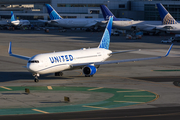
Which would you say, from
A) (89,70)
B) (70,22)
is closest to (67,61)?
(89,70)

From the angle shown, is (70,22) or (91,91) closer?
(91,91)

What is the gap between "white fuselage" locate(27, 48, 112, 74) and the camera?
131ft

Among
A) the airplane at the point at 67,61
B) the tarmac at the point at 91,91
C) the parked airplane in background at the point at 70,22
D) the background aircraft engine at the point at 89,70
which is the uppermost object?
the parked airplane in background at the point at 70,22

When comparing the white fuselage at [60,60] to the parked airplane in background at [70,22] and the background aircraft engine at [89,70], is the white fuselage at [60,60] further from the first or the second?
the parked airplane in background at [70,22]

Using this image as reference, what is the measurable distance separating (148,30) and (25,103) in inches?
4364

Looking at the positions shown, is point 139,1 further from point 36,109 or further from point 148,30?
point 36,109

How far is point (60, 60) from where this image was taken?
42.3m

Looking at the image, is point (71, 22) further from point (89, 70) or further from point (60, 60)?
point (60, 60)

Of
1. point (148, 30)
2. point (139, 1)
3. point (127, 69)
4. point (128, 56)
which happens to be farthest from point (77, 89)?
point (139, 1)

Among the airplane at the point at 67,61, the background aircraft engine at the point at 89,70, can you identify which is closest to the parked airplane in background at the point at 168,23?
the airplane at the point at 67,61

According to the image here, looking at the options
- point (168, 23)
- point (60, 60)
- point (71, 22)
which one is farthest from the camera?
point (71, 22)

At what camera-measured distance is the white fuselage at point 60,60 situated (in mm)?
39781

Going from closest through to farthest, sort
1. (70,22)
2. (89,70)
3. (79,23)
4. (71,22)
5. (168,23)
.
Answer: (89,70) → (168,23) → (70,22) → (71,22) → (79,23)

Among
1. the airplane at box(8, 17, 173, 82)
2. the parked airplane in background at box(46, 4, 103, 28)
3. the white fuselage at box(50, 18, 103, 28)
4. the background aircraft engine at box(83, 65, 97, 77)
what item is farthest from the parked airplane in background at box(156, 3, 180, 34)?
the background aircraft engine at box(83, 65, 97, 77)
